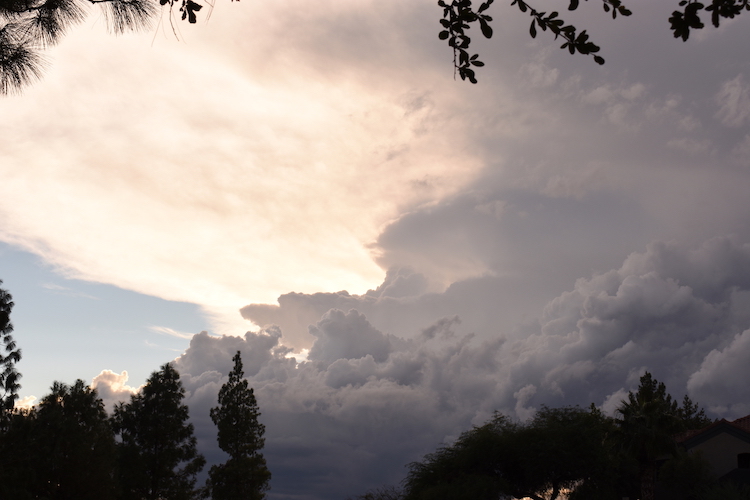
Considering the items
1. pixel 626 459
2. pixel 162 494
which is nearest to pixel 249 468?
pixel 162 494

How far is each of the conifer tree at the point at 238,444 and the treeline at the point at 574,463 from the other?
55.6 feet

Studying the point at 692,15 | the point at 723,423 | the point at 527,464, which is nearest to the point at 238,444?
the point at 527,464

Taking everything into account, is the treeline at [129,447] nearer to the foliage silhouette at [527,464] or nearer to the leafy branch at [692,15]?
the foliage silhouette at [527,464]

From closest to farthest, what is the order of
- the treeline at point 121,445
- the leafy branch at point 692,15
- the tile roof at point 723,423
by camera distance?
the leafy branch at point 692,15 < the treeline at point 121,445 < the tile roof at point 723,423

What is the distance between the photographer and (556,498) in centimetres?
4791

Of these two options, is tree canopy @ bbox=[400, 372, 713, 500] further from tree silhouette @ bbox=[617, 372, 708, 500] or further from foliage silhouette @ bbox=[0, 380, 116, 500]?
foliage silhouette @ bbox=[0, 380, 116, 500]

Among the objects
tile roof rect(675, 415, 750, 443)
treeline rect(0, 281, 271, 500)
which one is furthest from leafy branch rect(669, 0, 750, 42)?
Answer: tile roof rect(675, 415, 750, 443)

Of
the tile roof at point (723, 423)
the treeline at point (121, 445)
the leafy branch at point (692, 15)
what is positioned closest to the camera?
the leafy branch at point (692, 15)

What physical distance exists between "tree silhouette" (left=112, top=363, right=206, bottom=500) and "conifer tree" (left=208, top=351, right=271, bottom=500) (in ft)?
9.05

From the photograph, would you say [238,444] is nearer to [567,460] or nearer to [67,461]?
[67,461]

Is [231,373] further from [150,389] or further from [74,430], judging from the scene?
[74,430]

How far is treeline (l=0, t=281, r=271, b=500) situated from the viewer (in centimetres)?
4069

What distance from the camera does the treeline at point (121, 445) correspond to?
4069 centimetres

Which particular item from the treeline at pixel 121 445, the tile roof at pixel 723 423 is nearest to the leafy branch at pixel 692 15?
the treeline at pixel 121 445
